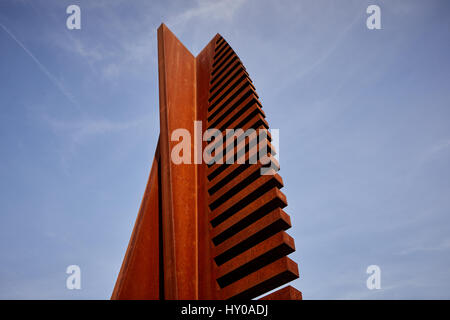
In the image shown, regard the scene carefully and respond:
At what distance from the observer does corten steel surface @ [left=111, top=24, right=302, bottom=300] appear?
14.3 feet

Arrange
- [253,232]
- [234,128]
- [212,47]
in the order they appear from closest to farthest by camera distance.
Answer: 1. [253,232]
2. [234,128]
3. [212,47]

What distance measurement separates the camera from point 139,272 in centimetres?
487

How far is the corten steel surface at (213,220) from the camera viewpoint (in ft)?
14.3

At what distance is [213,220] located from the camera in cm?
542
